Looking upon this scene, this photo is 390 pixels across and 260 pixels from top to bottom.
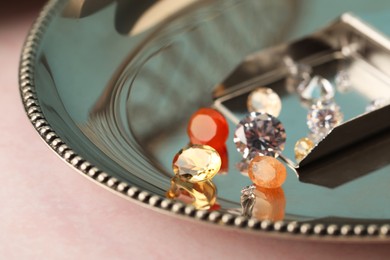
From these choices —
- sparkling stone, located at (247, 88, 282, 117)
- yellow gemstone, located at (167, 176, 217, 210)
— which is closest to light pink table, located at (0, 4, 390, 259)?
yellow gemstone, located at (167, 176, 217, 210)

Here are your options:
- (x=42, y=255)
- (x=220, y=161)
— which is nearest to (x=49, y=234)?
(x=42, y=255)

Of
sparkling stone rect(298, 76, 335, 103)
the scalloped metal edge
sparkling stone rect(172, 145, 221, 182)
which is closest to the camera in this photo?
the scalloped metal edge

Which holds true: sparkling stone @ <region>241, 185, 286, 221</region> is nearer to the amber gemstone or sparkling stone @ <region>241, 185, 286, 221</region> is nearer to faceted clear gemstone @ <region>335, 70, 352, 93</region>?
the amber gemstone

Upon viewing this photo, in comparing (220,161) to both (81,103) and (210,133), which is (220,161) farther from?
(81,103)

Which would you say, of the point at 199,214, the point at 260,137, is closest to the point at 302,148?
the point at 260,137

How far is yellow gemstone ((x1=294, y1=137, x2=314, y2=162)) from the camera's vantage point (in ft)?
2.32

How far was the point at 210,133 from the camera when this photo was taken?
28.2 inches

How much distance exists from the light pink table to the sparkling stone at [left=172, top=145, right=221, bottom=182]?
4 centimetres

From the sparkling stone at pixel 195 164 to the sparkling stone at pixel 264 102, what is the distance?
0.34 ft

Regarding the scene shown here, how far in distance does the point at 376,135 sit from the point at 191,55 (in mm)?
202

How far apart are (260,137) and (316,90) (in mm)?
100

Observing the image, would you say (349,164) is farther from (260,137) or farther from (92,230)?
(92,230)

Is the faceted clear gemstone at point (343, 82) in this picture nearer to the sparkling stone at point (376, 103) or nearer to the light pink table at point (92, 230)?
the sparkling stone at point (376, 103)

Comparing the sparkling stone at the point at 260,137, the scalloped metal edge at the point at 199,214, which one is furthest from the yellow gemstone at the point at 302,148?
the scalloped metal edge at the point at 199,214
